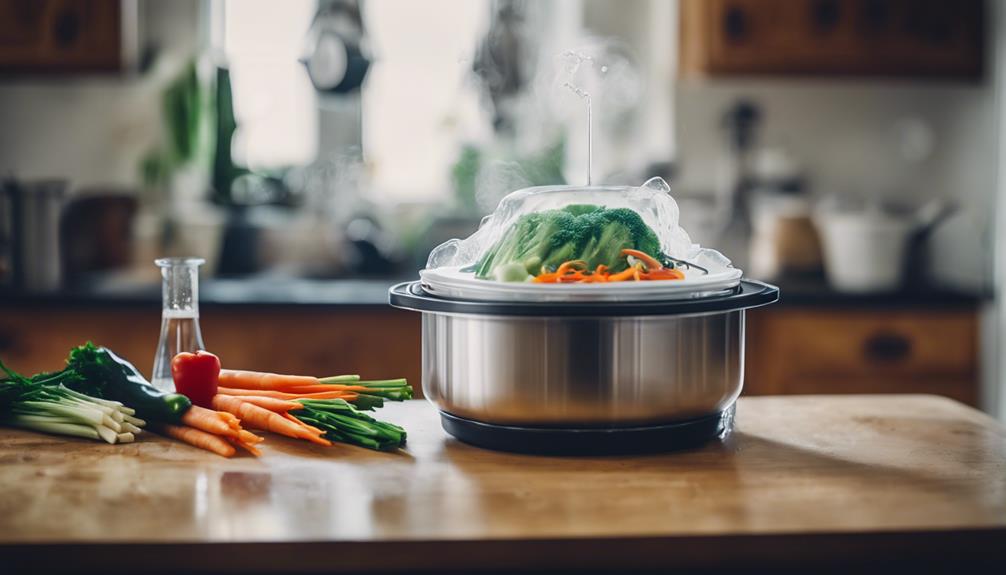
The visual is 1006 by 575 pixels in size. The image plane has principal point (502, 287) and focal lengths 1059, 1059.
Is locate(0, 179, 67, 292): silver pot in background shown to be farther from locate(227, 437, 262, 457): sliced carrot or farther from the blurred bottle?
the blurred bottle

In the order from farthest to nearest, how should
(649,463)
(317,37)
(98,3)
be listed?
(98,3), (317,37), (649,463)

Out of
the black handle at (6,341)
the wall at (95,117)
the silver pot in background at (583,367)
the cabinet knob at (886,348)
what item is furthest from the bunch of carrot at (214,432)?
the wall at (95,117)

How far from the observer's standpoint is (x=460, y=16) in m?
3.93

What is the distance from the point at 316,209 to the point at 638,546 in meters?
2.86

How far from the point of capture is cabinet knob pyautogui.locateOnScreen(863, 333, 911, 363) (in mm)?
3000

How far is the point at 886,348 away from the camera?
3.01 meters

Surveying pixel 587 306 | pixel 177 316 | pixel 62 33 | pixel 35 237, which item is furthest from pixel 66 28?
pixel 587 306

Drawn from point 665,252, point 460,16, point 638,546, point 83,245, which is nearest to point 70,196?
point 83,245

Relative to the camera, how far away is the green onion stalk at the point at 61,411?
145 centimetres

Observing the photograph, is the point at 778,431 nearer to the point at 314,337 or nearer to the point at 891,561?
the point at 891,561

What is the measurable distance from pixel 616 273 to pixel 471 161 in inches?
96.2

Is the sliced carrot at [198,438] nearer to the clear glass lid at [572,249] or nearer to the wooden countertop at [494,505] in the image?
the wooden countertop at [494,505]

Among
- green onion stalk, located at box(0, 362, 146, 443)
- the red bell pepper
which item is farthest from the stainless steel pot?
green onion stalk, located at box(0, 362, 146, 443)

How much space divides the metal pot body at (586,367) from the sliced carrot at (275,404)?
0.24 metres
